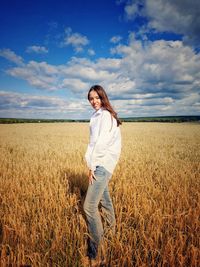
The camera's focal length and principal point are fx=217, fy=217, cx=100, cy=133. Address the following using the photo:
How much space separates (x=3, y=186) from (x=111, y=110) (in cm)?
A: 381

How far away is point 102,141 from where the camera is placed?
2.75 meters

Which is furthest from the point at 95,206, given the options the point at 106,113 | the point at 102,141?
the point at 106,113

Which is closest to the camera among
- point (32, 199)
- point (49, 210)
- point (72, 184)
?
point (49, 210)

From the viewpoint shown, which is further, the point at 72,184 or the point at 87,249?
the point at 72,184

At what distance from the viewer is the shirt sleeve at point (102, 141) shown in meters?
2.75

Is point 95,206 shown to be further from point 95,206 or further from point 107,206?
point 107,206

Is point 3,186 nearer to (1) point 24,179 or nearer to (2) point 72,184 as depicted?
(1) point 24,179

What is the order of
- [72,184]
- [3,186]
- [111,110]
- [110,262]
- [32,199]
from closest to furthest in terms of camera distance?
[110,262] → [111,110] → [32,199] → [3,186] → [72,184]

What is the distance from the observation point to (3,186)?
5.30 m

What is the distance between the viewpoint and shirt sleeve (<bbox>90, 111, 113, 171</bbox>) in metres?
2.75

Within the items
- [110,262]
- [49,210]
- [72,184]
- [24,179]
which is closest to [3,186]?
[24,179]

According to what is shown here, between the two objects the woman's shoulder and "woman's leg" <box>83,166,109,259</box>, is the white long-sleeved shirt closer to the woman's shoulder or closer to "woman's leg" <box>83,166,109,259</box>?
the woman's shoulder

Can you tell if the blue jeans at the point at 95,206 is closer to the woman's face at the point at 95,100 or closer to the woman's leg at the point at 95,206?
the woman's leg at the point at 95,206

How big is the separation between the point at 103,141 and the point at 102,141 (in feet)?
0.05
